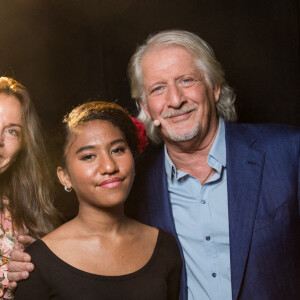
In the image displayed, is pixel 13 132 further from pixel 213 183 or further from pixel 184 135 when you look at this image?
pixel 213 183

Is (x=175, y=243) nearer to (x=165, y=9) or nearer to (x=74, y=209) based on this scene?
(x=74, y=209)

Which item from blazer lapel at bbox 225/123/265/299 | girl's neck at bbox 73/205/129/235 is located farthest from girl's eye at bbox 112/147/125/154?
blazer lapel at bbox 225/123/265/299

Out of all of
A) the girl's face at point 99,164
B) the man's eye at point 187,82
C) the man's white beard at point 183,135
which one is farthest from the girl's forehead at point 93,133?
the man's eye at point 187,82

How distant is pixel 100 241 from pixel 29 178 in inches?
20.2

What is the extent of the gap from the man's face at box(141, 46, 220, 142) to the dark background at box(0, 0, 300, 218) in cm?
60

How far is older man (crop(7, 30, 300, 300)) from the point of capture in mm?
1905

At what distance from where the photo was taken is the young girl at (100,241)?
1.66 m

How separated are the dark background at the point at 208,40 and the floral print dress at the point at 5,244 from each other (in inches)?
38.1

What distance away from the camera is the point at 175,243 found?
1.95 meters

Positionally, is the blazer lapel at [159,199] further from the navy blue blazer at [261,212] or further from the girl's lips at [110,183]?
the girl's lips at [110,183]

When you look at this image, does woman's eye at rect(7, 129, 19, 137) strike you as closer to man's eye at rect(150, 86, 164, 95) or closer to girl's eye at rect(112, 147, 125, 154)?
girl's eye at rect(112, 147, 125, 154)

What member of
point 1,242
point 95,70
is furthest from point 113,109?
point 95,70

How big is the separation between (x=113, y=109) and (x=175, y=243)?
646mm

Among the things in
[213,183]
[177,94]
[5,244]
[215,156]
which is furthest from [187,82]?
[5,244]
